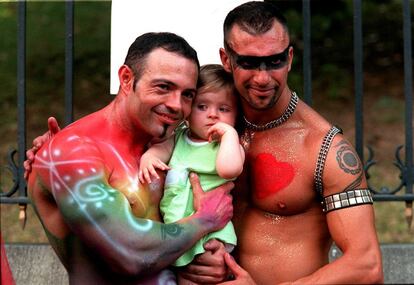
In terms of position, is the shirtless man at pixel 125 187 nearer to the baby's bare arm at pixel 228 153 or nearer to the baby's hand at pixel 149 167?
the baby's hand at pixel 149 167

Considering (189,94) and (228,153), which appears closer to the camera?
(228,153)

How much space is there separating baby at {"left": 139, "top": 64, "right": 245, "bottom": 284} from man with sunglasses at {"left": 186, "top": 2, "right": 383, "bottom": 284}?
7 cm

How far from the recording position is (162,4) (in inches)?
233

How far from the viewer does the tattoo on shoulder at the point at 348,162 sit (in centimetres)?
475

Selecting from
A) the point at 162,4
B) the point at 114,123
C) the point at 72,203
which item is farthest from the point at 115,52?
the point at 72,203

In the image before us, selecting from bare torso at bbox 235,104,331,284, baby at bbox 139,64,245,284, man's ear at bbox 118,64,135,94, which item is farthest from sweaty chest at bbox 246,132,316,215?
man's ear at bbox 118,64,135,94

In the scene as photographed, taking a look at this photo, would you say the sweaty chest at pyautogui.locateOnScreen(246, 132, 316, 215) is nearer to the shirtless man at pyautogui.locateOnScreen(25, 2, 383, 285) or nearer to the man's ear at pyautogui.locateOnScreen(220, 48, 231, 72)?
the shirtless man at pyautogui.locateOnScreen(25, 2, 383, 285)

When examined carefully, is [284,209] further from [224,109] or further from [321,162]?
[224,109]

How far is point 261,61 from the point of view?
4703 millimetres

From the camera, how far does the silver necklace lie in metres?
4.92

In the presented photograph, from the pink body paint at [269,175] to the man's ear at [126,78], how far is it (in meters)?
0.68

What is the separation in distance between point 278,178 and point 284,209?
0.14 metres

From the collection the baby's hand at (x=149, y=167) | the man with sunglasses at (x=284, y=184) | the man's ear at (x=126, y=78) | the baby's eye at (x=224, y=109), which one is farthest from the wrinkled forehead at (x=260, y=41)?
the baby's hand at (x=149, y=167)

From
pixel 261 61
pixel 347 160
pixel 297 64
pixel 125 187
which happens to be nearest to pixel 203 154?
pixel 125 187
